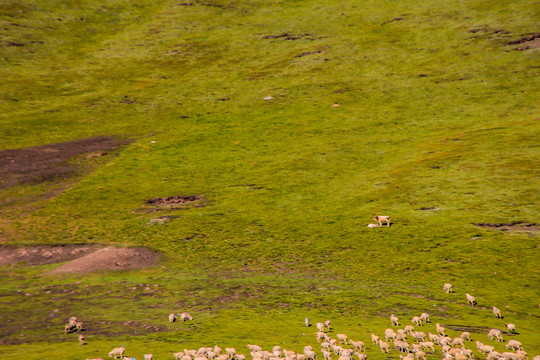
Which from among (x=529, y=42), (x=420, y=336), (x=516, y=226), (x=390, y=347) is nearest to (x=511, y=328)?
(x=420, y=336)

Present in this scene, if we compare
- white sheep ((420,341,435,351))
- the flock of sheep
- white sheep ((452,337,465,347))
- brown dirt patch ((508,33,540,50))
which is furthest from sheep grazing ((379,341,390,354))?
brown dirt patch ((508,33,540,50))

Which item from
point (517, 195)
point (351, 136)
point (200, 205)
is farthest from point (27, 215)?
point (517, 195)

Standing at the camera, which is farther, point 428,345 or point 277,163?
point 277,163

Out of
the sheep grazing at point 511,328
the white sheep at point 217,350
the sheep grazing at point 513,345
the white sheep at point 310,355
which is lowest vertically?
the sheep grazing at point 511,328

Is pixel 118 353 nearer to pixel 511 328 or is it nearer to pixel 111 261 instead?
pixel 111 261

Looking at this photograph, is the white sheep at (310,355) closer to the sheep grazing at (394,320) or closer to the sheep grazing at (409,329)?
the sheep grazing at (409,329)

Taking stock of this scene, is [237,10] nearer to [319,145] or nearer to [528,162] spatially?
[319,145]

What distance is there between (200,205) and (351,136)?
48.8 ft

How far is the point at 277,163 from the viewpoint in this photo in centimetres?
3512

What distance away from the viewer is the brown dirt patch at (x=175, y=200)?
3028cm

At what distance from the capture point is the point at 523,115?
37.3 meters

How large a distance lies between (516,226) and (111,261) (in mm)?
18720

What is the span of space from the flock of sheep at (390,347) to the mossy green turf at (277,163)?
501mm

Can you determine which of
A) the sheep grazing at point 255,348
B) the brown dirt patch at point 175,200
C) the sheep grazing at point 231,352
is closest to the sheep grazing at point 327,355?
the sheep grazing at point 255,348
